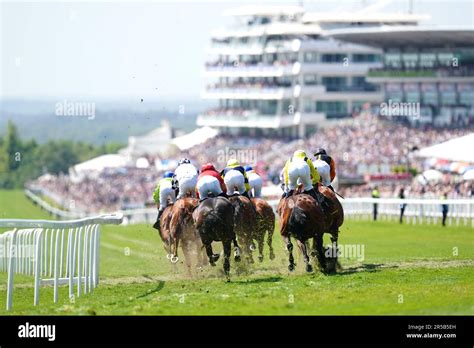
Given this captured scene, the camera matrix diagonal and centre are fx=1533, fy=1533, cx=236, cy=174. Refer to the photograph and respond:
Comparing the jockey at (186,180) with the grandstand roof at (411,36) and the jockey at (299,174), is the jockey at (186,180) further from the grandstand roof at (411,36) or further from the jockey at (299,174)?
the grandstand roof at (411,36)

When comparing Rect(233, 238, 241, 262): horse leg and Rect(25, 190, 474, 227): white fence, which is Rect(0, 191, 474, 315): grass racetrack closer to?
Rect(233, 238, 241, 262): horse leg

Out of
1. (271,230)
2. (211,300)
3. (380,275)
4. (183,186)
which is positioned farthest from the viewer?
Answer: (271,230)

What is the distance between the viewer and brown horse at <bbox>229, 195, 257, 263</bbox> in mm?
21938

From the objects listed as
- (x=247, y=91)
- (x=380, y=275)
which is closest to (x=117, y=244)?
(x=380, y=275)

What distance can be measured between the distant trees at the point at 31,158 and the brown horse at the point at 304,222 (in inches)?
3012

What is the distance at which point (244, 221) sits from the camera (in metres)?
22.0

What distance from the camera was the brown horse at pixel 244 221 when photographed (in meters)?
21.9

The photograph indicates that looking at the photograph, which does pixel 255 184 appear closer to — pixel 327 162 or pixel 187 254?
pixel 327 162

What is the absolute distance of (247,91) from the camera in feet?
277

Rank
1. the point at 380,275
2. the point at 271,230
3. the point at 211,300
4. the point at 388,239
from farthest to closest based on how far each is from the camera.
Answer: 1. the point at 388,239
2. the point at 271,230
3. the point at 380,275
4. the point at 211,300

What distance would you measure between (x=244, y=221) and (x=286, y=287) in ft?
10.8

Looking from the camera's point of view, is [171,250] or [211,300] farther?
[171,250]
